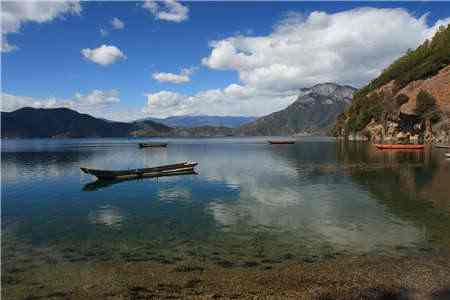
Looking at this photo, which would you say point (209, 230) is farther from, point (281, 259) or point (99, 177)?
point (99, 177)

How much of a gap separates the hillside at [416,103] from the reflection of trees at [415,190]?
85339 millimetres

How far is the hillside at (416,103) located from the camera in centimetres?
14138

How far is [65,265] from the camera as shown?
68.4ft

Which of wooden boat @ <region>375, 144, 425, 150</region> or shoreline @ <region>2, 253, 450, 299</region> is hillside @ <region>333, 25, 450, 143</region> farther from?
shoreline @ <region>2, 253, 450, 299</region>

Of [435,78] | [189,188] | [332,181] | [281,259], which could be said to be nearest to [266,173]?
[332,181]

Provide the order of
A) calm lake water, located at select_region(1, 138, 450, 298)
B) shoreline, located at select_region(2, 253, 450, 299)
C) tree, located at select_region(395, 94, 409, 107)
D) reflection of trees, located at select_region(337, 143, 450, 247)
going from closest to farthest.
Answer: shoreline, located at select_region(2, 253, 450, 299) < calm lake water, located at select_region(1, 138, 450, 298) < reflection of trees, located at select_region(337, 143, 450, 247) < tree, located at select_region(395, 94, 409, 107)

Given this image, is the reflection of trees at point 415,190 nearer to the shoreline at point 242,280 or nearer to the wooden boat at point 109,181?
the shoreline at point 242,280

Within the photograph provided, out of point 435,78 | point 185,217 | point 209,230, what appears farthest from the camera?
point 435,78

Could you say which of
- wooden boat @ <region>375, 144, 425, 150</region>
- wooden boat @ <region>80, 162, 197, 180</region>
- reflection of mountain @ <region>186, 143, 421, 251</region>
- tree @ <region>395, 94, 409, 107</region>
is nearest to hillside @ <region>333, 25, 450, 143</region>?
tree @ <region>395, 94, 409, 107</region>

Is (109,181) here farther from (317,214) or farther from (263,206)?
(317,214)

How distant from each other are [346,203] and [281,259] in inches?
741

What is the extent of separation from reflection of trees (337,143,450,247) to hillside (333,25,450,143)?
85339 millimetres

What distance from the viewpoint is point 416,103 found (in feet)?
478

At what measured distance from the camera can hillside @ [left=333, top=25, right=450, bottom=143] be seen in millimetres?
141375
